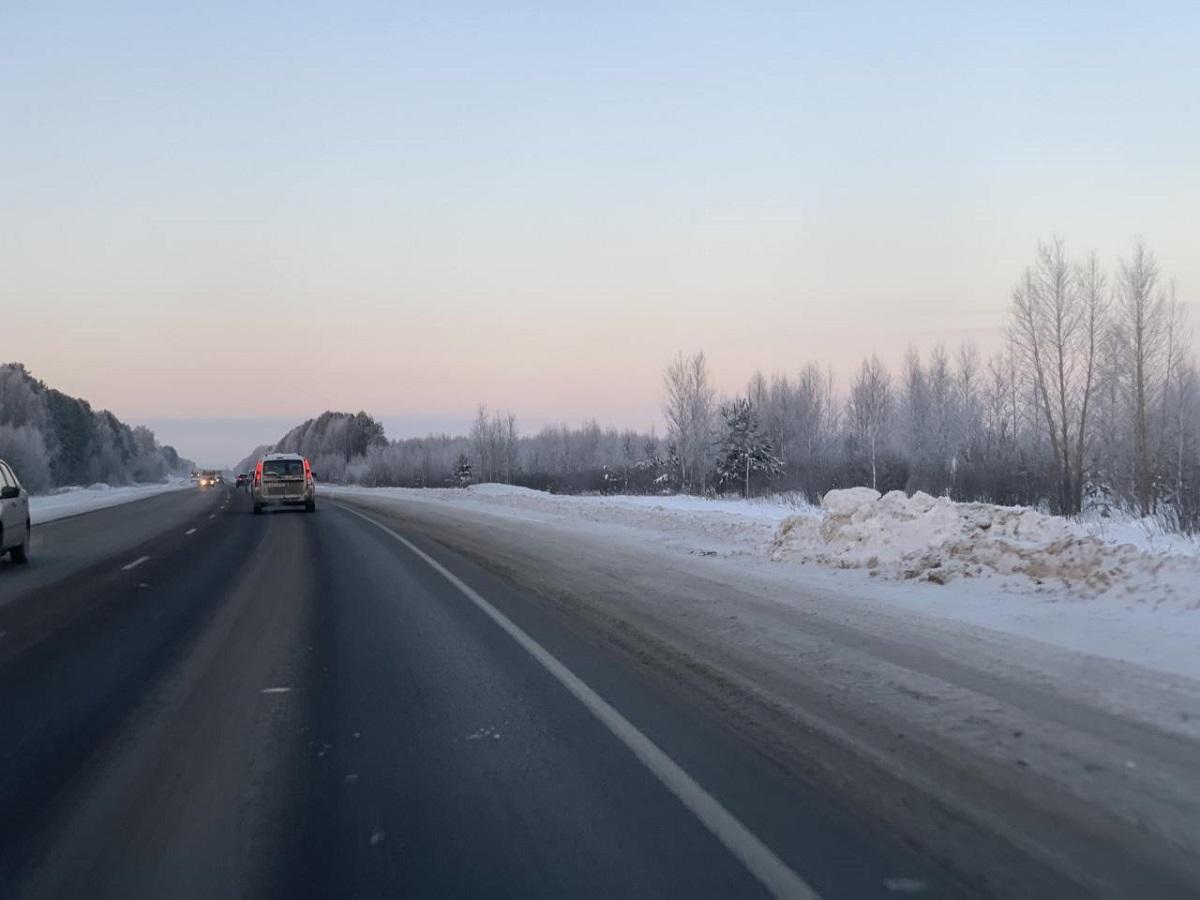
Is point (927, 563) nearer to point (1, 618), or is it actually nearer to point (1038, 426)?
point (1, 618)

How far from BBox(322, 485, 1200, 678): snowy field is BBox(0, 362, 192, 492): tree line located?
89.2m

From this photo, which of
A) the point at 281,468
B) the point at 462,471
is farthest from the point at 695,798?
the point at 462,471

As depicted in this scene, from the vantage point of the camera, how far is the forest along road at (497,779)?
208 inches

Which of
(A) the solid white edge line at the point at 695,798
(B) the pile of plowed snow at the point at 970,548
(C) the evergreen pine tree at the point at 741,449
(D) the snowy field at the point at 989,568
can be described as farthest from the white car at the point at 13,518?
(C) the evergreen pine tree at the point at 741,449

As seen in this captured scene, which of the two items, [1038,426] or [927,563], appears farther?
[1038,426]

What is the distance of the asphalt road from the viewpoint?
5312 mm

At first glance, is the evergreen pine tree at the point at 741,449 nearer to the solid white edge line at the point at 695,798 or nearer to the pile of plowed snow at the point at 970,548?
the pile of plowed snow at the point at 970,548

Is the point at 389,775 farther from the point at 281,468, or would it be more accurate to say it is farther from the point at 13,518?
the point at 281,468

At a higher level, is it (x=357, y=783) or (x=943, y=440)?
(x=943, y=440)

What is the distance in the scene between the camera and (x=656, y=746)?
7.46 meters

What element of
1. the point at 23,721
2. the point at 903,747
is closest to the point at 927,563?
the point at 903,747

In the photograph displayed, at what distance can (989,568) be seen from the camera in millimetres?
15508

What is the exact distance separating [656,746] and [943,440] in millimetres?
→ 72356

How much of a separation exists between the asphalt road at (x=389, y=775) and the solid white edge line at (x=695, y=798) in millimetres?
20
